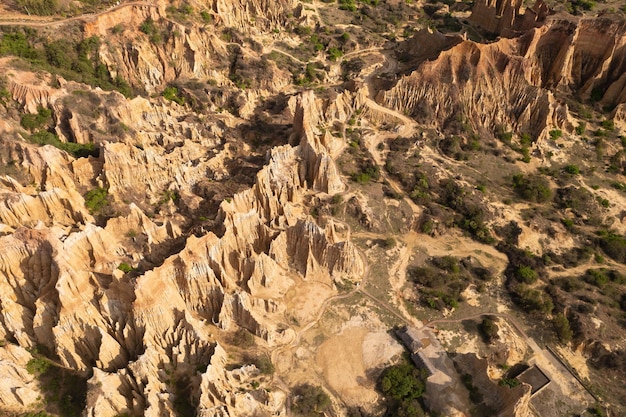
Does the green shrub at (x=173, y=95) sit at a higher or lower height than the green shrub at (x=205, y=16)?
lower

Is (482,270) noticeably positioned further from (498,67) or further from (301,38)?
(301,38)

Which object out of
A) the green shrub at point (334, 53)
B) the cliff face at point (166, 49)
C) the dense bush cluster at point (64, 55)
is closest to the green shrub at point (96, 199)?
the dense bush cluster at point (64, 55)

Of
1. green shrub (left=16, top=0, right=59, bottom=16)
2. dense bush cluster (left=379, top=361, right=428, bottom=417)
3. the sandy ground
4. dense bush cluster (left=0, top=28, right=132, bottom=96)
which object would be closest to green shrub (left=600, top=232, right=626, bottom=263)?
dense bush cluster (left=379, top=361, right=428, bottom=417)

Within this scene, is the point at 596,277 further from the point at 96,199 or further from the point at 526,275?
the point at 96,199

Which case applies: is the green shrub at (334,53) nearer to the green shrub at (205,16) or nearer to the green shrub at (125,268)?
the green shrub at (205,16)

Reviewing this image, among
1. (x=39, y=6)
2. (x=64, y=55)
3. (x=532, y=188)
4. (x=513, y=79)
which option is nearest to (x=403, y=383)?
(x=532, y=188)

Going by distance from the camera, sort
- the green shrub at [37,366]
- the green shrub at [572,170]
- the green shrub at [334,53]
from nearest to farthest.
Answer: the green shrub at [37,366] → the green shrub at [572,170] → the green shrub at [334,53]

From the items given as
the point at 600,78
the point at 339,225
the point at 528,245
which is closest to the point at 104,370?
the point at 339,225
